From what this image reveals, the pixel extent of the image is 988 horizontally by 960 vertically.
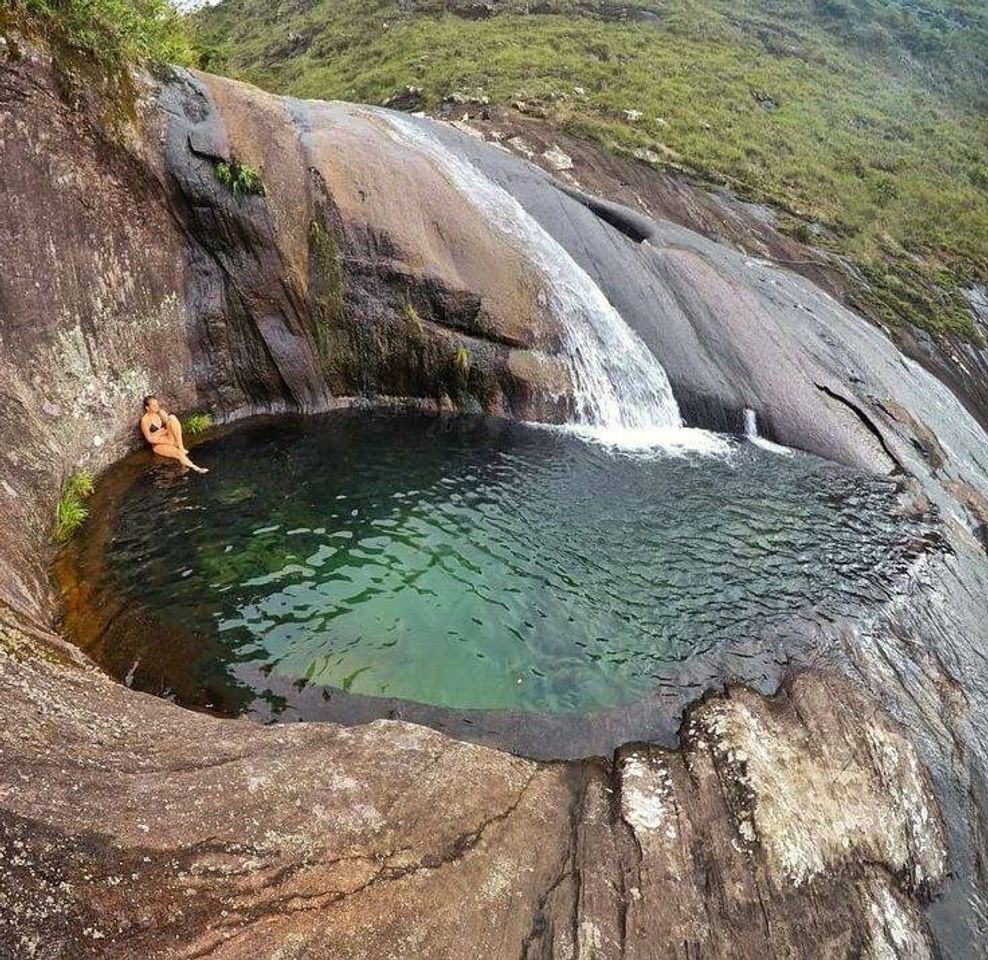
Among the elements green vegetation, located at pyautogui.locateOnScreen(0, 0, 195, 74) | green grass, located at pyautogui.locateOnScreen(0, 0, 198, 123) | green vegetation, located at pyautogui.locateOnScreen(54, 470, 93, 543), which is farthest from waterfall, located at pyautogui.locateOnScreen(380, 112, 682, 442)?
green vegetation, located at pyautogui.locateOnScreen(54, 470, 93, 543)

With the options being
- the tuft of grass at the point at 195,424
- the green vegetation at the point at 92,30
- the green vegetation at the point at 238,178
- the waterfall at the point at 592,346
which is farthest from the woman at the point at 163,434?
the waterfall at the point at 592,346

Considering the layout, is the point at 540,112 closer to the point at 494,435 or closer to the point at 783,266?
the point at 783,266

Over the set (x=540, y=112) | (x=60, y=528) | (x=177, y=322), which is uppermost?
(x=540, y=112)

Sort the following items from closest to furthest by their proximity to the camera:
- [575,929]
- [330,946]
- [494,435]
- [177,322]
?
[330,946], [575,929], [177,322], [494,435]

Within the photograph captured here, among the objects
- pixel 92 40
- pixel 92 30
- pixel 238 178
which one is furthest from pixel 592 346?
pixel 92 30

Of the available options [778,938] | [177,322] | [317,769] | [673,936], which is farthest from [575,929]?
[177,322]

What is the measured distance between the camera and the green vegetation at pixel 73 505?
988 cm

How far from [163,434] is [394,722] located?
7880 mm

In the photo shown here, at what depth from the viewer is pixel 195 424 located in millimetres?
13289

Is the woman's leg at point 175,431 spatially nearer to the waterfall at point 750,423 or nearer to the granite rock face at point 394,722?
the granite rock face at point 394,722

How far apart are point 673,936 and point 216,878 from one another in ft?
10.4

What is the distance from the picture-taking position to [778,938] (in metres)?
5.50

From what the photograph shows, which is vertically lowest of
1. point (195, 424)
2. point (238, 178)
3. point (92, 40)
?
point (195, 424)

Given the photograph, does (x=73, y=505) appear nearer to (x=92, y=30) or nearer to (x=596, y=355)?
(x=92, y=30)
